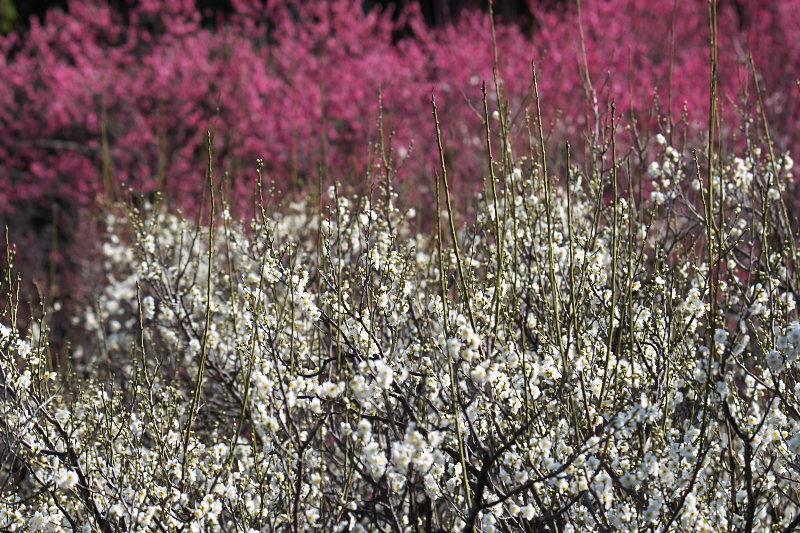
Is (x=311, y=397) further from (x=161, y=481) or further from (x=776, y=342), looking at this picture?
(x=776, y=342)

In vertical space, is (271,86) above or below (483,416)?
above

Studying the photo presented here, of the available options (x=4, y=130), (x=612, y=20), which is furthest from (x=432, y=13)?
(x=4, y=130)

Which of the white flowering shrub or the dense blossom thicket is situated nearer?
the white flowering shrub

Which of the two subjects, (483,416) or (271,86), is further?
(271,86)

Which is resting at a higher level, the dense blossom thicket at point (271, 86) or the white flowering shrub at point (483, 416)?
the dense blossom thicket at point (271, 86)

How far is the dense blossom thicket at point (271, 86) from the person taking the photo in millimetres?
10047

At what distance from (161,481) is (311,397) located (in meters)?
1.03

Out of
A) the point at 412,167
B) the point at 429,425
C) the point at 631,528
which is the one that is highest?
the point at 412,167

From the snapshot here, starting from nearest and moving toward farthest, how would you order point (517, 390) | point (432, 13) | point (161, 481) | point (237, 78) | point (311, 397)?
point (311, 397), point (517, 390), point (161, 481), point (237, 78), point (432, 13)

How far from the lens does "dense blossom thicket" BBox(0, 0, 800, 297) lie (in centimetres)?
1005

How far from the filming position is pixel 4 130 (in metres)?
11.0

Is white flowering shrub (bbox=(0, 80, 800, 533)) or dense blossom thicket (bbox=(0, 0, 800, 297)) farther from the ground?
dense blossom thicket (bbox=(0, 0, 800, 297))

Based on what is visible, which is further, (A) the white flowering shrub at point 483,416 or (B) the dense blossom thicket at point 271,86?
(B) the dense blossom thicket at point 271,86

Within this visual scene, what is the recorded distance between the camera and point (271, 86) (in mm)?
10812
